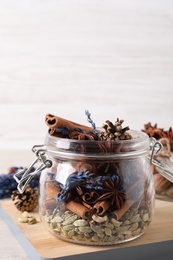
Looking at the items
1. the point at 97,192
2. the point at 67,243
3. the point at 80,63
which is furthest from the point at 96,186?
the point at 80,63

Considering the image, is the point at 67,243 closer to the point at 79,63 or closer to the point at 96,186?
the point at 96,186

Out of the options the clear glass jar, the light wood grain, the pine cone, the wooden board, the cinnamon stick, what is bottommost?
the wooden board

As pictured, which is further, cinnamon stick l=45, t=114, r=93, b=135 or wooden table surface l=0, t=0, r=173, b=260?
wooden table surface l=0, t=0, r=173, b=260

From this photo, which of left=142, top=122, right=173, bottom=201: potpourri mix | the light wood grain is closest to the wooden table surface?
the light wood grain

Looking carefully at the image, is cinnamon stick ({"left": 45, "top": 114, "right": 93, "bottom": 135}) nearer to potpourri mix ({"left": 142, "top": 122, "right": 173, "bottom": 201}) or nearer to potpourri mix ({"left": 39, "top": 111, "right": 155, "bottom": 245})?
potpourri mix ({"left": 39, "top": 111, "right": 155, "bottom": 245})

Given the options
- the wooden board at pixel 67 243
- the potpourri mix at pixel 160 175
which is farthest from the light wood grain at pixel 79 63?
the wooden board at pixel 67 243

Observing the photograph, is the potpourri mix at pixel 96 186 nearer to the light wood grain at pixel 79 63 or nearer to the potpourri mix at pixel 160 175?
the potpourri mix at pixel 160 175
